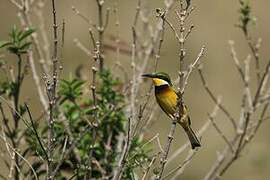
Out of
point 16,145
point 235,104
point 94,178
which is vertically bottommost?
point 235,104

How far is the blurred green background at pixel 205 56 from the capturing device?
715 centimetres

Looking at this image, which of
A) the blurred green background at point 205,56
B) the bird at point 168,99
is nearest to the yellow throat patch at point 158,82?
the bird at point 168,99

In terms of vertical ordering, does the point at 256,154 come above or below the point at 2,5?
below

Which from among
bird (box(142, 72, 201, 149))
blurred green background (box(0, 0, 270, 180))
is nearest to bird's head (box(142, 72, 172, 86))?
bird (box(142, 72, 201, 149))

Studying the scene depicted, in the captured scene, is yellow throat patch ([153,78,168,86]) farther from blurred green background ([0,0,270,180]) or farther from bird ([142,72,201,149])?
blurred green background ([0,0,270,180])

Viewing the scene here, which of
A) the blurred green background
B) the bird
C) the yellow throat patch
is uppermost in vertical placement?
the yellow throat patch

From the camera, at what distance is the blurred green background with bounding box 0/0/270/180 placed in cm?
715

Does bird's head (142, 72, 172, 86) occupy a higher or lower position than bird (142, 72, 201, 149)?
higher

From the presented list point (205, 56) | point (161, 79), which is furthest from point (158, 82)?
point (205, 56)

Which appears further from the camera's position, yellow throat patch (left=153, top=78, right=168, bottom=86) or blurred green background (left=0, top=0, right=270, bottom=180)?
blurred green background (left=0, top=0, right=270, bottom=180)

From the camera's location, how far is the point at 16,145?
9.68 ft

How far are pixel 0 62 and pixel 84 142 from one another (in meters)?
0.51

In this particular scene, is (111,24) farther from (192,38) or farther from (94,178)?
(94,178)

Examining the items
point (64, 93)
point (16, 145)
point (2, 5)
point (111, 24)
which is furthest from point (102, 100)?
point (2, 5)
